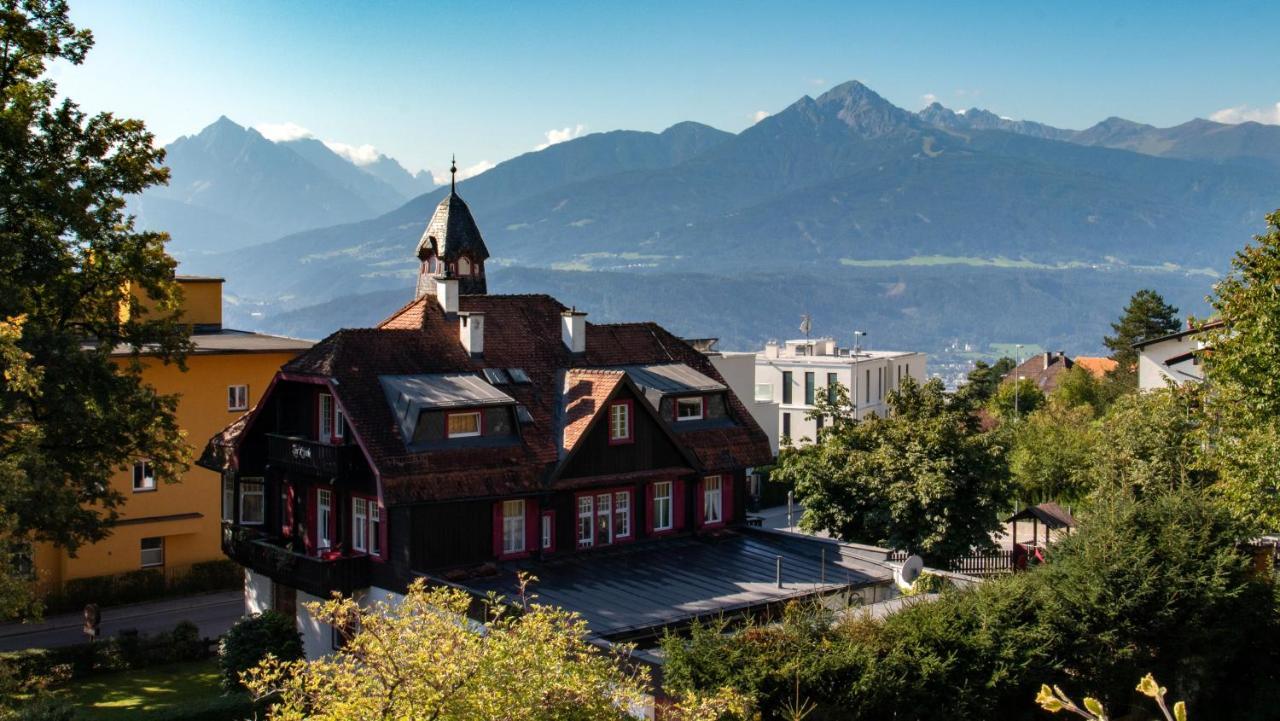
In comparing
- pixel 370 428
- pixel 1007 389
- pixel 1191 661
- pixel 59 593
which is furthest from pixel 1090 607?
pixel 1007 389

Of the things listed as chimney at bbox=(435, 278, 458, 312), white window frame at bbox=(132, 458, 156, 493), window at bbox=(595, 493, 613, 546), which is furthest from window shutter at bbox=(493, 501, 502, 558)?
white window frame at bbox=(132, 458, 156, 493)

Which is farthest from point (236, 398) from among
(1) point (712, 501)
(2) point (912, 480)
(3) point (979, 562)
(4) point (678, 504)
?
(3) point (979, 562)

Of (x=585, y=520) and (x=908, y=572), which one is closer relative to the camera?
(x=908, y=572)

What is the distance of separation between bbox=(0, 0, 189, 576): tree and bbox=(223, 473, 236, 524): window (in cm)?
604

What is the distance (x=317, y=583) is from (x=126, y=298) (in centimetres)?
833

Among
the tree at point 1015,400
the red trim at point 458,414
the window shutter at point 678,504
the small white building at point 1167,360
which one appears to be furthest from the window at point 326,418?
the tree at point 1015,400

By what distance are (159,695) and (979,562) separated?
23378 millimetres

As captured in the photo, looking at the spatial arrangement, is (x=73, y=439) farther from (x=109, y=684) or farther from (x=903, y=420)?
(x=903, y=420)

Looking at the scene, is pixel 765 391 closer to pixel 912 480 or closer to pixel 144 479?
pixel 144 479

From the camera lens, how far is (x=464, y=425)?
110ft

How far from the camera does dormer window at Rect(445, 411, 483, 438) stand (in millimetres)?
33281

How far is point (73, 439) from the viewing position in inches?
1192

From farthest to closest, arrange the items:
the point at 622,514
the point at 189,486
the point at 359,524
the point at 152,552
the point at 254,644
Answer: the point at 189,486 → the point at 152,552 → the point at 622,514 → the point at 359,524 → the point at 254,644

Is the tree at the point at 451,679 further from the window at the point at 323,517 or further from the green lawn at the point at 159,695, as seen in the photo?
the window at the point at 323,517
